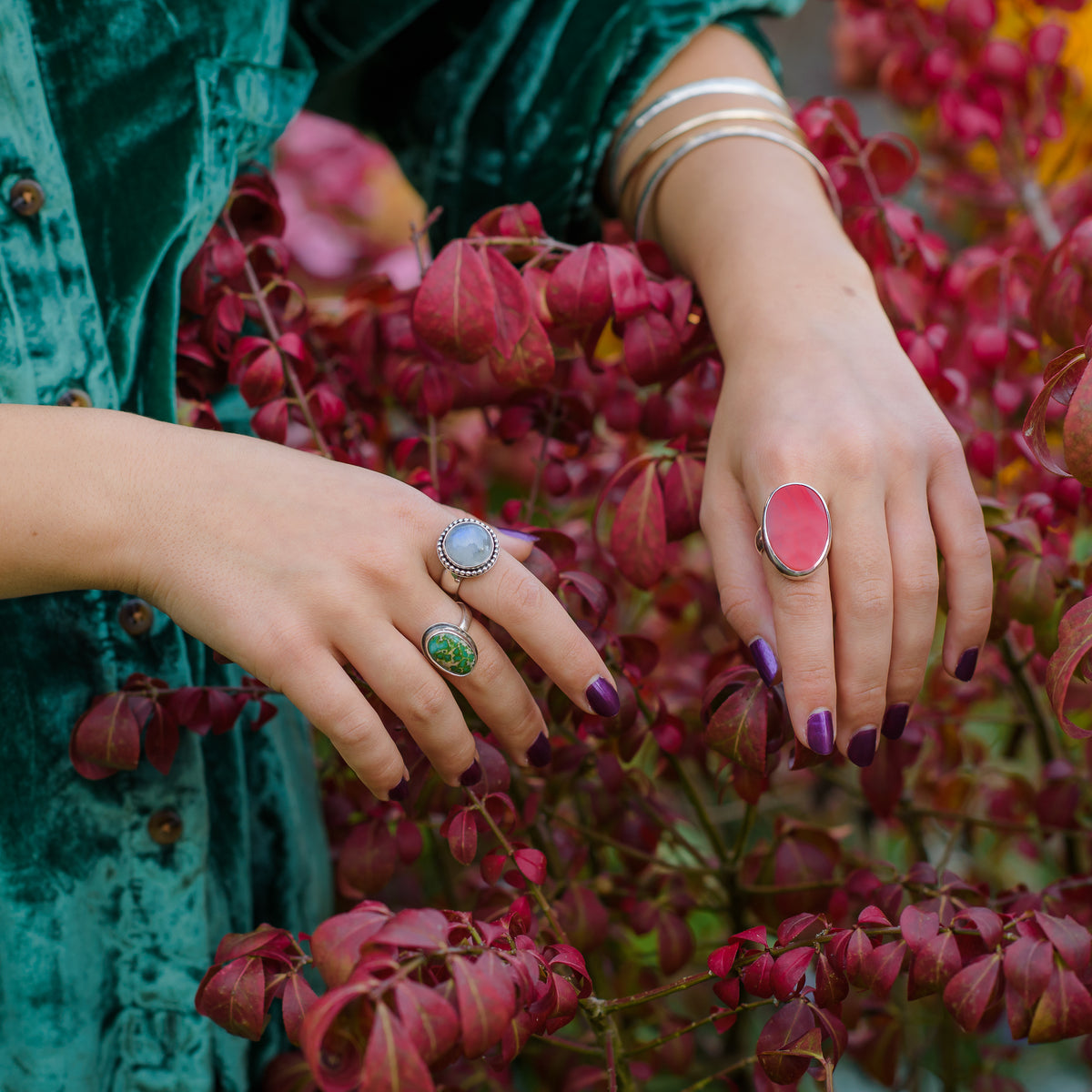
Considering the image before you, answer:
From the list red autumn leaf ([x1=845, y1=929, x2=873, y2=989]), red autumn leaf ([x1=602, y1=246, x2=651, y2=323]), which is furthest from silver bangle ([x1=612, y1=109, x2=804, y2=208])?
red autumn leaf ([x1=845, y1=929, x2=873, y2=989])

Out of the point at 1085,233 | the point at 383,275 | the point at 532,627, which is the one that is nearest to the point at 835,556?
the point at 532,627

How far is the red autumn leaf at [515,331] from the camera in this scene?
74cm

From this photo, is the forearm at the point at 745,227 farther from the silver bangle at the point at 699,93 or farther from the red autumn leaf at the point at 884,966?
the red autumn leaf at the point at 884,966

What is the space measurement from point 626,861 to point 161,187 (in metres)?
0.78

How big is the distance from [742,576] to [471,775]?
9.5 inches

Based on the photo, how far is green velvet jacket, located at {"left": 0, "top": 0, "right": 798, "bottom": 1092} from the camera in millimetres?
732

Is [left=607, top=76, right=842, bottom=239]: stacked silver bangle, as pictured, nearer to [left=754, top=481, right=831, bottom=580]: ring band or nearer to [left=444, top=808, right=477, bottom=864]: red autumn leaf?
[left=754, top=481, right=831, bottom=580]: ring band

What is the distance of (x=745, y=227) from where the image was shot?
76 cm

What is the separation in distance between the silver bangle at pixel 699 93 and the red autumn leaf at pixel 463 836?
0.71 metres

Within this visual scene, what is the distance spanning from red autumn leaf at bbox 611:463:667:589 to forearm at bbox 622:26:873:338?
0.46ft

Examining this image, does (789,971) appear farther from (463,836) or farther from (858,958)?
(463,836)

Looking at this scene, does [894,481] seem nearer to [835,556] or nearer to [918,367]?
[835,556]

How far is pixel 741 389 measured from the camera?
687mm

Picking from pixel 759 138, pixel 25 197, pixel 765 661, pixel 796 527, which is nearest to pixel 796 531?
pixel 796 527
